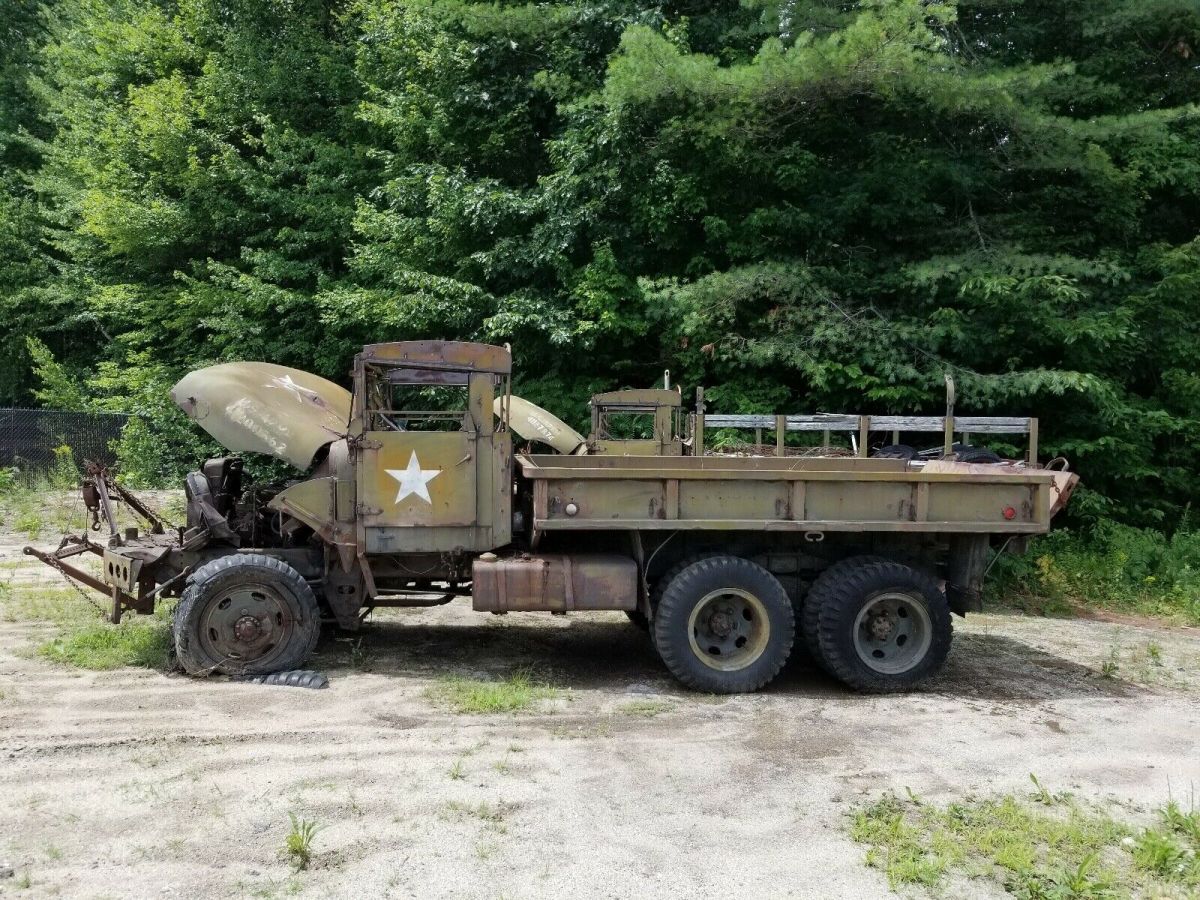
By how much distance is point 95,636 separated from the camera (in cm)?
790

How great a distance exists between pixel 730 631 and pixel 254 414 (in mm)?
3879

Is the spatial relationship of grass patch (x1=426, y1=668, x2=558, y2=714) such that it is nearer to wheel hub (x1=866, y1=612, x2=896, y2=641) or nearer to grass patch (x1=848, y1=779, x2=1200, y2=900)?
wheel hub (x1=866, y1=612, x2=896, y2=641)

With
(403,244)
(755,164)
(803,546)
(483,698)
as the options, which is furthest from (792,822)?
(403,244)

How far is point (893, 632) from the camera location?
7422 mm

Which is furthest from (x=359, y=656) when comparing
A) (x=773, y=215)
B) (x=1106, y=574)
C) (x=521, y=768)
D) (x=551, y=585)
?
(x=1106, y=574)

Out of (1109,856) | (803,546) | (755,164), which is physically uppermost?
(755,164)

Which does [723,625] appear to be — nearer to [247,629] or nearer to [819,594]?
[819,594]

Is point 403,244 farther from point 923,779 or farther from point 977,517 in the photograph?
point 923,779

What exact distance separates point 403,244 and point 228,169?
560 centimetres

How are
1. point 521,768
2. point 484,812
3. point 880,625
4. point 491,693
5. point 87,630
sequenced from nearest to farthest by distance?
point 484,812
point 521,768
point 491,693
point 880,625
point 87,630

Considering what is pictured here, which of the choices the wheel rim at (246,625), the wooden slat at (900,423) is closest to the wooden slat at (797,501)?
the wheel rim at (246,625)

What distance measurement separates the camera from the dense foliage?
1289 cm

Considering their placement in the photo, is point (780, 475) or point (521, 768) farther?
point (780, 475)

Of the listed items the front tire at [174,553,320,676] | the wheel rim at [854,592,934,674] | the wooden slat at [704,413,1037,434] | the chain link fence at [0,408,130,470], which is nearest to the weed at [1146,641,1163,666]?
the wooden slat at [704,413,1037,434]
